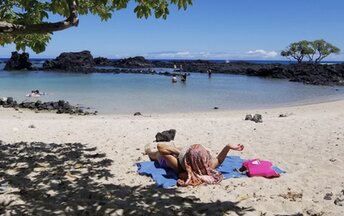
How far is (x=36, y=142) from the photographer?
9.69 metres

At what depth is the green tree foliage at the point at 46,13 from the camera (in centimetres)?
445

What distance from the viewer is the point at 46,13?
5188 mm

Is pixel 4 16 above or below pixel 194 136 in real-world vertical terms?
above

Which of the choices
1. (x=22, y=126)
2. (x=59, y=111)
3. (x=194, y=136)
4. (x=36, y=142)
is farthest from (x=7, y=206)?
(x=59, y=111)

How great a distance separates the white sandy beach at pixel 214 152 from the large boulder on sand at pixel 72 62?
5432 cm

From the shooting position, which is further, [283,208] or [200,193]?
[200,193]

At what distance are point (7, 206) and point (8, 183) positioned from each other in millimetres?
990

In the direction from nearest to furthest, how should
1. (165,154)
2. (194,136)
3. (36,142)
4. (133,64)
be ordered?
(165,154) → (36,142) → (194,136) → (133,64)

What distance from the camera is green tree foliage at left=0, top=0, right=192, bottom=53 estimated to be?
445cm

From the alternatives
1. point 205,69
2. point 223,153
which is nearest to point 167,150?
point 223,153

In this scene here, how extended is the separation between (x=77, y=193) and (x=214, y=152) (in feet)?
11.7

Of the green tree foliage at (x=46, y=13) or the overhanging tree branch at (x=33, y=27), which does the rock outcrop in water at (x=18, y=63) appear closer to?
the green tree foliage at (x=46, y=13)

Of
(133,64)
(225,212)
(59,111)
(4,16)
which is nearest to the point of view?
(225,212)

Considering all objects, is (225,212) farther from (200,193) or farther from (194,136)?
(194,136)
